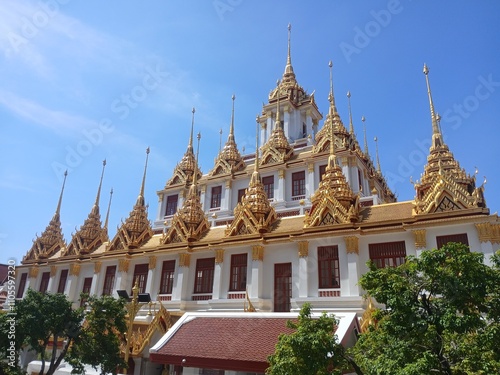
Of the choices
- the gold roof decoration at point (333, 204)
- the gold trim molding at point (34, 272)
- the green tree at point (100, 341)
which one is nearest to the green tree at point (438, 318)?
the gold roof decoration at point (333, 204)

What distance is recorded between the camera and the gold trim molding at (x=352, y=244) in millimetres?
16516

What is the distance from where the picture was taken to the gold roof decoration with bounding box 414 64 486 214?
15516 mm

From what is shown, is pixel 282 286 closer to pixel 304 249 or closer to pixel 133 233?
pixel 304 249

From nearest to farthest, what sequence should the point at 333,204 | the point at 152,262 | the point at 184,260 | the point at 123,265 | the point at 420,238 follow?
→ the point at 420,238 → the point at 333,204 → the point at 184,260 → the point at 152,262 → the point at 123,265

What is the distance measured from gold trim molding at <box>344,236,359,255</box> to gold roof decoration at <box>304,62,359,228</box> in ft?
2.66

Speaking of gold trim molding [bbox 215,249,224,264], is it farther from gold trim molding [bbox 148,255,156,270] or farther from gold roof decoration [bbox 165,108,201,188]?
gold roof decoration [bbox 165,108,201,188]

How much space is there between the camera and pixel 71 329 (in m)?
15.3

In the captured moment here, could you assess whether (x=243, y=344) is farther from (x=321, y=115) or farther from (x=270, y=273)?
(x=321, y=115)

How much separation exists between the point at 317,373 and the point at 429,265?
318cm

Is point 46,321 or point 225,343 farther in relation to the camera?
point 46,321

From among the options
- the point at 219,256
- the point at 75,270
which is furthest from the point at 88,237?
the point at 219,256

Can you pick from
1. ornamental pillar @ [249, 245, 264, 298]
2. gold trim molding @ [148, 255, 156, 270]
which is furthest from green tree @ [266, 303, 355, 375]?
gold trim molding @ [148, 255, 156, 270]

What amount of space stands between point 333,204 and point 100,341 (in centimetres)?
1126

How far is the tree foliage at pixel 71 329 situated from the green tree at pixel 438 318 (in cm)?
1056
